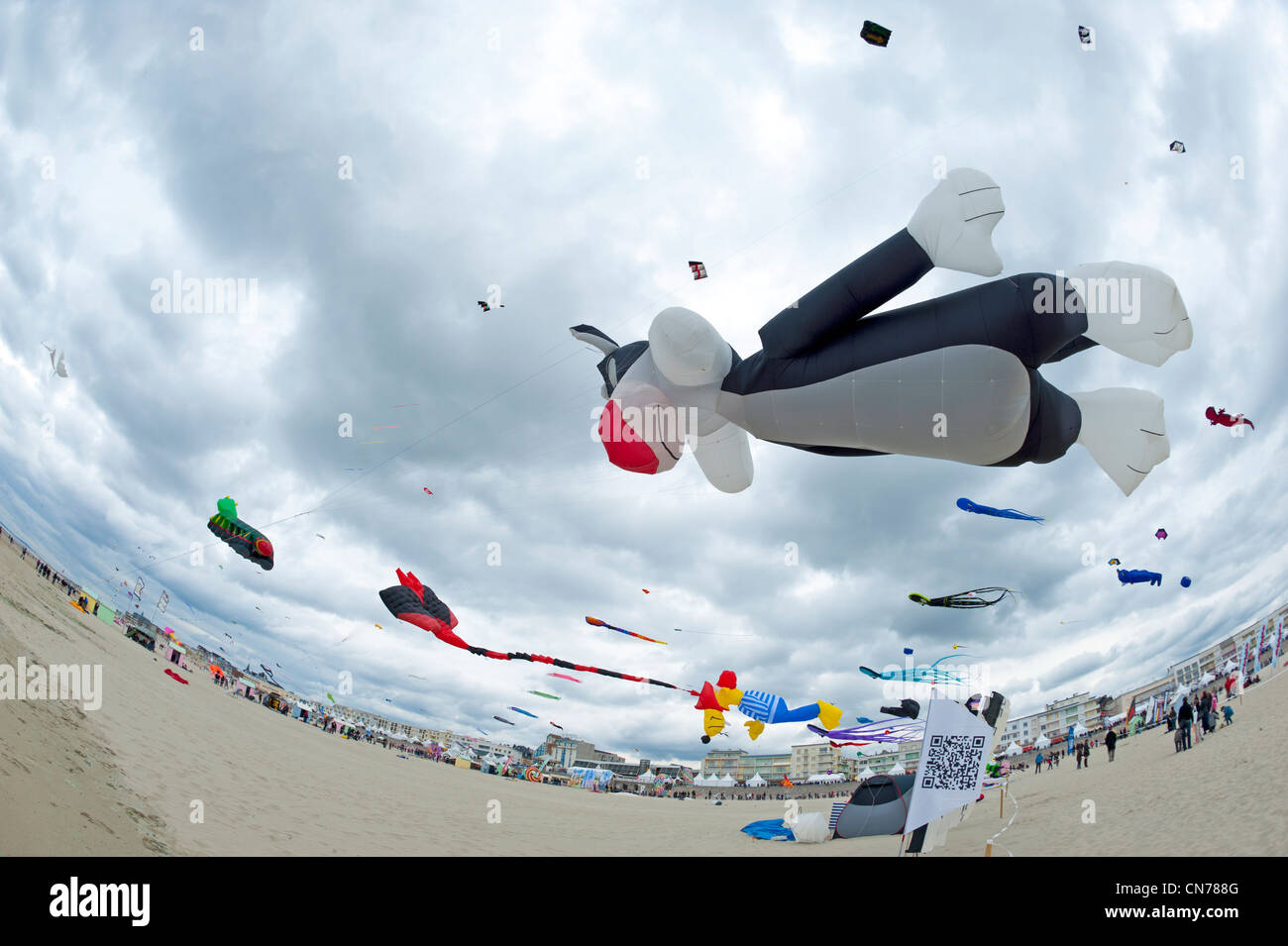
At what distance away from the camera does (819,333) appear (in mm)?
4680

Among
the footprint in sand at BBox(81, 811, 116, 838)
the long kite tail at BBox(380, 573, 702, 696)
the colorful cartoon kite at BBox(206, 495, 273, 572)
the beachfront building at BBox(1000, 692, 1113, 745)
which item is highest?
the colorful cartoon kite at BBox(206, 495, 273, 572)

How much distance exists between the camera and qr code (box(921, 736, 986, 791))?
21.3ft

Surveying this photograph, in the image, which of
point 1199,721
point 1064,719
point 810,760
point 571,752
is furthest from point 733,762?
point 1199,721

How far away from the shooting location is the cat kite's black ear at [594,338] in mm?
6203

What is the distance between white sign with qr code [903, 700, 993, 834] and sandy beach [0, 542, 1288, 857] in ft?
6.89

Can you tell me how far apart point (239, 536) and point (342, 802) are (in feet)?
16.3

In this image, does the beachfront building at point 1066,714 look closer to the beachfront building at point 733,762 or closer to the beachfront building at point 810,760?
the beachfront building at point 810,760

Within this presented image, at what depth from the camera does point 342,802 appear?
1053cm

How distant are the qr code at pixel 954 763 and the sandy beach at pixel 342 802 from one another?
6.86 feet

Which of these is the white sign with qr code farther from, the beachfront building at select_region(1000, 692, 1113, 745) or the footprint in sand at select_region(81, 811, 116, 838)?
the beachfront building at select_region(1000, 692, 1113, 745)

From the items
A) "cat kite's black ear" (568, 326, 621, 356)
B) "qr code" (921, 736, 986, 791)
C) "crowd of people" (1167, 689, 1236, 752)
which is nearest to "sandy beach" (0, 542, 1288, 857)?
"crowd of people" (1167, 689, 1236, 752)

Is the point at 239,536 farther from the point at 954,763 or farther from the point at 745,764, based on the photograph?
the point at 745,764
